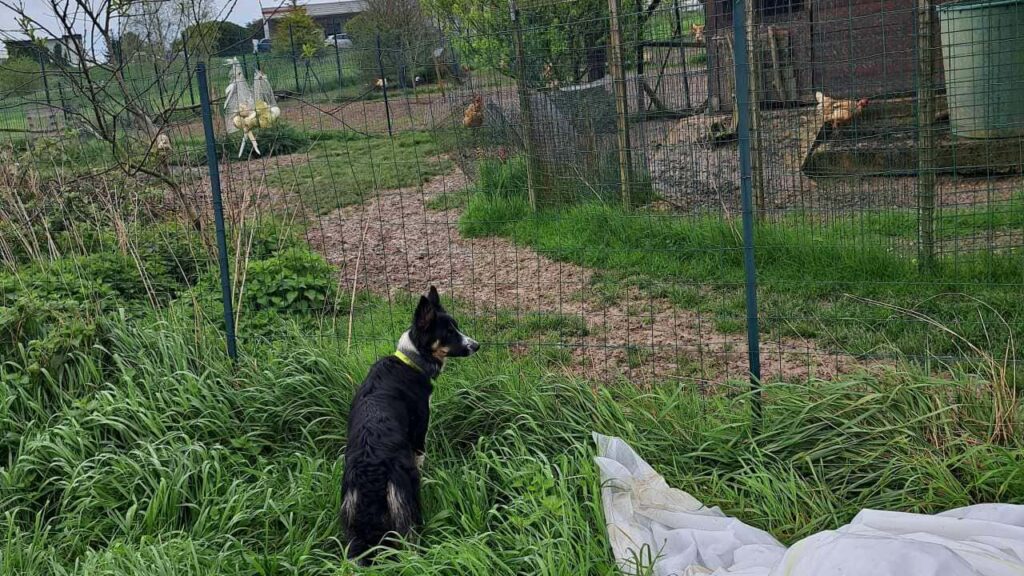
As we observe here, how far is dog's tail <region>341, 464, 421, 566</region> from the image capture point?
12.1 ft

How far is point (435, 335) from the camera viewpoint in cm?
444

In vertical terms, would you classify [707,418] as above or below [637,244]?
below

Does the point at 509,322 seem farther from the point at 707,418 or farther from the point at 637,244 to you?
the point at 707,418

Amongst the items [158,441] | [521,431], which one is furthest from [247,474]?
[521,431]

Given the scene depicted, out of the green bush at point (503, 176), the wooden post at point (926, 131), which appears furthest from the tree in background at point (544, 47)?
the wooden post at point (926, 131)

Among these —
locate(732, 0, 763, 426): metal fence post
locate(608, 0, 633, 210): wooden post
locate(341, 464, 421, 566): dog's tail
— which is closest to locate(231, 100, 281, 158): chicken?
locate(608, 0, 633, 210): wooden post

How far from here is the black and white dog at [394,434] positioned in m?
3.71

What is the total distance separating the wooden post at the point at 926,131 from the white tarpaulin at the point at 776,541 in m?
3.21

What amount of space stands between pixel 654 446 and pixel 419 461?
3.88 ft

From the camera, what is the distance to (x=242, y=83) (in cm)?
668

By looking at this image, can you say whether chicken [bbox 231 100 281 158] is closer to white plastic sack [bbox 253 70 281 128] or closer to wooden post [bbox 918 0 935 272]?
white plastic sack [bbox 253 70 281 128]

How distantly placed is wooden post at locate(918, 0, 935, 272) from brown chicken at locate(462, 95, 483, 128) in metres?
3.21

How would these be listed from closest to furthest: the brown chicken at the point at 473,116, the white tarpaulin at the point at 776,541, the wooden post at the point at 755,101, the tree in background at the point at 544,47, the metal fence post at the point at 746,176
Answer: the white tarpaulin at the point at 776,541 < the metal fence post at the point at 746,176 < the tree in background at the point at 544,47 < the wooden post at the point at 755,101 < the brown chicken at the point at 473,116

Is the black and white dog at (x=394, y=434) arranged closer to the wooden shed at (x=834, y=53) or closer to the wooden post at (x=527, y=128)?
the wooden post at (x=527, y=128)
